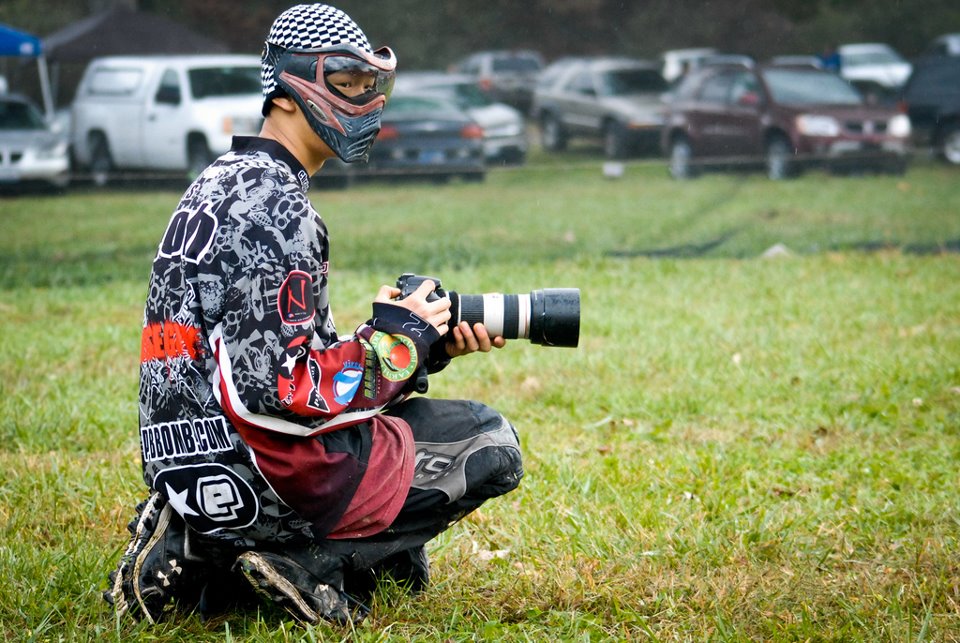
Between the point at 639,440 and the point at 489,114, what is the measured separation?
43.7ft

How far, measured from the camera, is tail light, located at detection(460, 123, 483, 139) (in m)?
14.5

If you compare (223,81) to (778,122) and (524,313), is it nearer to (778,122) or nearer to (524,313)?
(778,122)

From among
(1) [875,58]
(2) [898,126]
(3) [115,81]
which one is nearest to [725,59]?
(2) [898,126]

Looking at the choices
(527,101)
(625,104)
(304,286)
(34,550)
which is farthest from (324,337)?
(527,101)

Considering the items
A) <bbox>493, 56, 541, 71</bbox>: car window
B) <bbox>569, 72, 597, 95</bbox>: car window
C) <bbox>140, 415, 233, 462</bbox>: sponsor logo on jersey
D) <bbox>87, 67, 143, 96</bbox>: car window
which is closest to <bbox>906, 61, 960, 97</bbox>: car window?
<bbox>569, 72, 597, 95</bbox>: car window

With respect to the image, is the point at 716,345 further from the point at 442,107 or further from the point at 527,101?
the point at 527,101

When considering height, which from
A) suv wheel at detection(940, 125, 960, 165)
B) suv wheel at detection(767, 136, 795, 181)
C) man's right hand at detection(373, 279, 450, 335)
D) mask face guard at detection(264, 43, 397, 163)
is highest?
mask face guard at detection(264, 43, 397, 163)

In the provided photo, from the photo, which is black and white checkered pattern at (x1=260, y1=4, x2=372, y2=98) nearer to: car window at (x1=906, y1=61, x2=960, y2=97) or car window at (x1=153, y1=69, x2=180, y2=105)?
car window at (x1=153, y1=69, x2=180, y2=105)

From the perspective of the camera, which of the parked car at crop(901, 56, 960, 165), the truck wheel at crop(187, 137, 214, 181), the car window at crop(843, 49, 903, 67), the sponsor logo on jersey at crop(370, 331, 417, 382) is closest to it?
the sponsor logo on jersey at crop(370, 331, 417, 382)

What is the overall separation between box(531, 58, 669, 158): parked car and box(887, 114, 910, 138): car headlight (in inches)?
135

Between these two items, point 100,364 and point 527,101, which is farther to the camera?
point 527,101

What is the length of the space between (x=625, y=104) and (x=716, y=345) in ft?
41.0

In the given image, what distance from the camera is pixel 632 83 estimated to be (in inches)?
751

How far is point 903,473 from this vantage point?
4.48 m
